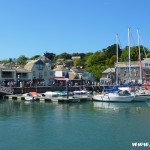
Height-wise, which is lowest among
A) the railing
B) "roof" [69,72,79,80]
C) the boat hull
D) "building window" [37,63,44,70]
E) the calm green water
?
the calm green water

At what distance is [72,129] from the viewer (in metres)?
36.0

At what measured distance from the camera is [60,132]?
34.5 meters

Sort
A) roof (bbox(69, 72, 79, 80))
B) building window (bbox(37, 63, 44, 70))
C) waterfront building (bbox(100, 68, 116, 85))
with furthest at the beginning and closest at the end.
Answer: waterfront building (bbox(100, 68, 116, 85)), roof (bbox(69, 72, 79, 80)), building window (bbox(37, 63, 44, 70))

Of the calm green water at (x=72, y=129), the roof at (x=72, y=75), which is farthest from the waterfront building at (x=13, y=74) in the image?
the calm green water at (x=72, y=129)

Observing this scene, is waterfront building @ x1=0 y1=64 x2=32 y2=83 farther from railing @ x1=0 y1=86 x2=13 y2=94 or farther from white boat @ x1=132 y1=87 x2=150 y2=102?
white boat @ x1=132 y1=87 x2=150 y2=102

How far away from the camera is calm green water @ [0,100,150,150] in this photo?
2912 centimetres

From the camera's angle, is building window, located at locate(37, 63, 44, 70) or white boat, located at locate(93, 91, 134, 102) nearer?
white boat, located at locate(93, 91, 134, 102)

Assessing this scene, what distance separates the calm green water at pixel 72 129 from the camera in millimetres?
29125

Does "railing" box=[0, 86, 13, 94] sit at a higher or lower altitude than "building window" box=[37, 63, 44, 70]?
lower

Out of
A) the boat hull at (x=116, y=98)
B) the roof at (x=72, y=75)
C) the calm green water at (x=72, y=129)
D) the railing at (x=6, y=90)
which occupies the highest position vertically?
the roof at (x=72, y=75)

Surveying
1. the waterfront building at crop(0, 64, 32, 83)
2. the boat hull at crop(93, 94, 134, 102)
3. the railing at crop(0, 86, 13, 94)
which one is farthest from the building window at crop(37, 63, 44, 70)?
the boat hull at crop(93, 94, 134, 102)

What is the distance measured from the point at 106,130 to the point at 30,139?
855 centimetres

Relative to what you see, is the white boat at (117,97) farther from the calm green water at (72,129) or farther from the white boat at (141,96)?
the calm green water at (72,129)

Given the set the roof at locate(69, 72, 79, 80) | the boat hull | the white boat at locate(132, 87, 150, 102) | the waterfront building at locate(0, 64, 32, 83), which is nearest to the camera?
the boat hull
